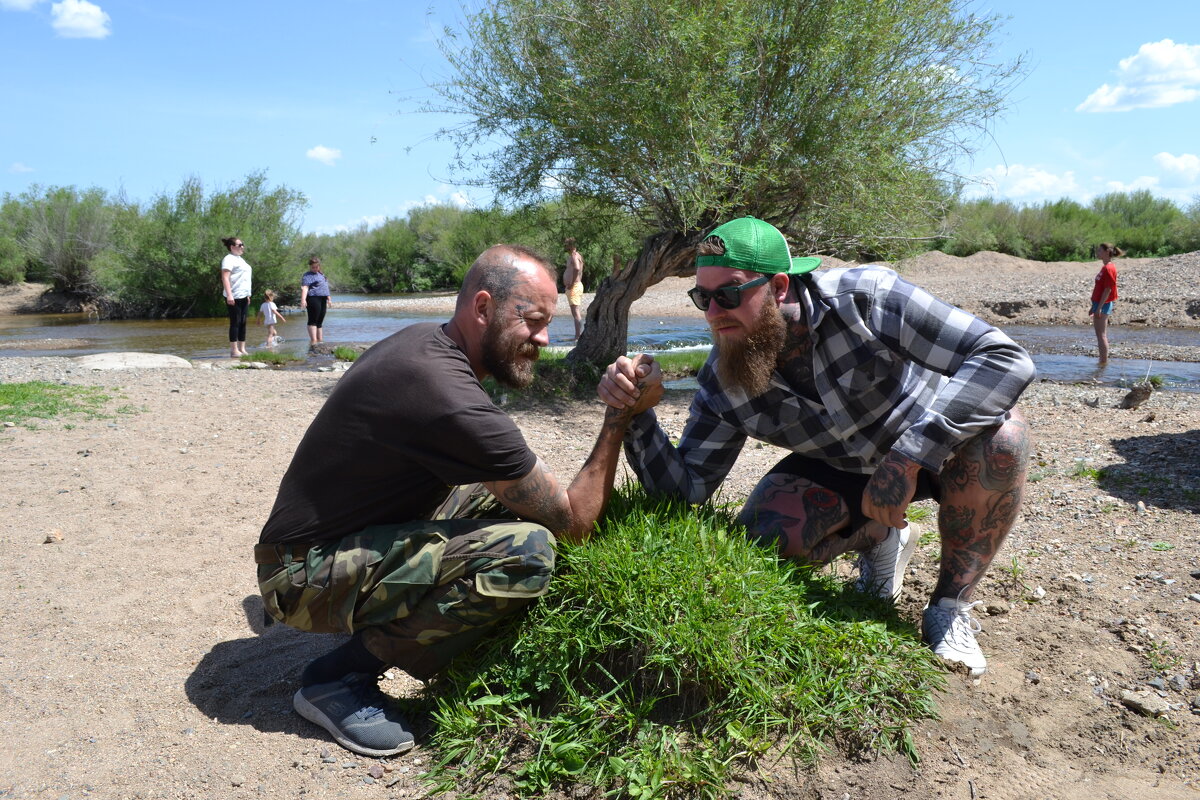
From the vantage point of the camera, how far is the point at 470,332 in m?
2.98

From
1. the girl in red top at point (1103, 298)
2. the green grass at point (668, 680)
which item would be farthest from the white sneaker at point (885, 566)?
the girl in red top at point (1103, 298)

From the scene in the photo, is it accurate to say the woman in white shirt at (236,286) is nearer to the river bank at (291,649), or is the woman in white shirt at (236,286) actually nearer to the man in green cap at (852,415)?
the river bank at (291,649)

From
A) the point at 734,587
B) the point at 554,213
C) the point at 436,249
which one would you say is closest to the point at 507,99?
the point at 554,213

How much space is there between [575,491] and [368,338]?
21.3 metres

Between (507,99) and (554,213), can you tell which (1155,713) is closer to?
(507,99)

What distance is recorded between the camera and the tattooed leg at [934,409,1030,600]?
9.58ft

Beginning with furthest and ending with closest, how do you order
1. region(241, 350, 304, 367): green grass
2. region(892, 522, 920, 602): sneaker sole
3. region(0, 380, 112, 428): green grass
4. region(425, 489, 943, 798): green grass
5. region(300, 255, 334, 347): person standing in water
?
region(300, 255, 334, 347): person standing in water → region(241, 350, 304, 367): green grass → region(0, 380, 112, 428): green grass → region(892, 522, 920, 602): sneaker sole → region(425, 489, 943, 798): green grass

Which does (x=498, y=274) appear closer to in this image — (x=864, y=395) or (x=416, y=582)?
(x=416, y=582)

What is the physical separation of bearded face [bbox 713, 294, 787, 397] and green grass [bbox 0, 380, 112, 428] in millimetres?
6501

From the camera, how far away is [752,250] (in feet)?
9.98

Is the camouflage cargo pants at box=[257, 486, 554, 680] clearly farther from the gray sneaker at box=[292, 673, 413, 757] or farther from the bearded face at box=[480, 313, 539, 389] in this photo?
the bearded face at box=[480, 313, 539, 389]

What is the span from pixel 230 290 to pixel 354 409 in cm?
1442

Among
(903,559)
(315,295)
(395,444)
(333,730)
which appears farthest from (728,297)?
(315,295)

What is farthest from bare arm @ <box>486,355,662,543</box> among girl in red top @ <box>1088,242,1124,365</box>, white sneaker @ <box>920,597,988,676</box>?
girl in red top @ <box>1088,242,1124,365</box>
